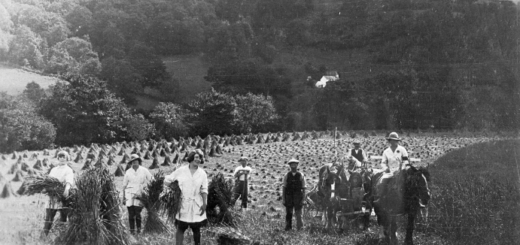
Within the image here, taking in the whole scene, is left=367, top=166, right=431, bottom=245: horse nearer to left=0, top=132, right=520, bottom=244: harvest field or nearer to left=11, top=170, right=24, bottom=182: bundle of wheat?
left=0, top=132, right=520, bottom=244: harvest field

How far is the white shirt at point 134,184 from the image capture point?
11188 mm

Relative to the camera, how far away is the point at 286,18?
319 feet

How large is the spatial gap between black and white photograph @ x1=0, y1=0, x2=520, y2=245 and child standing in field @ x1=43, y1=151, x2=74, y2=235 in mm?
36

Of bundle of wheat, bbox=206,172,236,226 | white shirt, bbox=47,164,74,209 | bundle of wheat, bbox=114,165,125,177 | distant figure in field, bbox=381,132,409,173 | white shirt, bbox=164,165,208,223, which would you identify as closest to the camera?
white shirt, bbox=164,165,208,223

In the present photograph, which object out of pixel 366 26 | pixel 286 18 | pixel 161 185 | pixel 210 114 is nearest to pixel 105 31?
pixel 210 114

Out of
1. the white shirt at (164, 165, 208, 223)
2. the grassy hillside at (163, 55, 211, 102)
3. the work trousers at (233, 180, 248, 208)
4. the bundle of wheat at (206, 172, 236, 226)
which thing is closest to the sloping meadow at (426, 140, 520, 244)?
the bundle of wheat at (206, 172, 236, 226)

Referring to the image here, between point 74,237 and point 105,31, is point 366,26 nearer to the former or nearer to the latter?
point 105,31

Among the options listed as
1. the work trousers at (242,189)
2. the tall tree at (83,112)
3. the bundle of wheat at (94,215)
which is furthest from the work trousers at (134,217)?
the tall tree at (83,112)

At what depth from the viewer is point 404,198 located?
10.6m

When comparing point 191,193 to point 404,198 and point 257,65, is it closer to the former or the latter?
point 404,198

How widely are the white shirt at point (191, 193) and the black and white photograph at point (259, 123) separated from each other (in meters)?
0.03

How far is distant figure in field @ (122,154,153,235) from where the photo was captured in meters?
11.2

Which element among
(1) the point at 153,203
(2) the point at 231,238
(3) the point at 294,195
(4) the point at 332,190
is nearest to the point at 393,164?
(4) the point at 332,190

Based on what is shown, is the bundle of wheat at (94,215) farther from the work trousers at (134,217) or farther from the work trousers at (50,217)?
the work trousers at (134,217)
